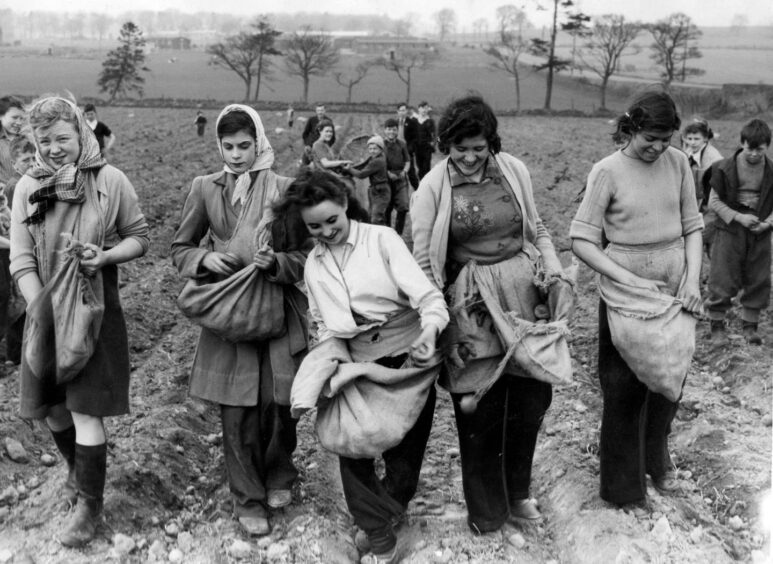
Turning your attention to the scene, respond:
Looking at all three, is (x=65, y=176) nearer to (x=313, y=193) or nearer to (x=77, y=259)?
(x=77, y=259)

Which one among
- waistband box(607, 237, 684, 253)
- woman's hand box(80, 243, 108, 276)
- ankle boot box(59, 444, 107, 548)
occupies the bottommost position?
ankle boot box(59, 444, 107, 548)

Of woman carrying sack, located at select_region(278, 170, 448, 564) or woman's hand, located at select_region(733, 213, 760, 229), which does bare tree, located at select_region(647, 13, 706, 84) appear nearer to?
woman's hand, located at select_region(733, 213, 760, 229)

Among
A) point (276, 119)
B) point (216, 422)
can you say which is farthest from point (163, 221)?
point (276, 119)

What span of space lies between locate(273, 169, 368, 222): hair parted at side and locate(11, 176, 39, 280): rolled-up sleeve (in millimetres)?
1015

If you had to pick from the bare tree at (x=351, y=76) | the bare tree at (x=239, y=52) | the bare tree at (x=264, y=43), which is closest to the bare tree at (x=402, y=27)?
the bare tree at (x=351, y=76)

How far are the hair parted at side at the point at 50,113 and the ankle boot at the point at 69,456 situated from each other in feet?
4.20

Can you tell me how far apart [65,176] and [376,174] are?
19.3ft

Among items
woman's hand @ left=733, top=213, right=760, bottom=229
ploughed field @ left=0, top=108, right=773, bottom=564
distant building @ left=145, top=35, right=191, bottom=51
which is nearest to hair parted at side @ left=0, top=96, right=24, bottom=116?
ploughed field @ left=0, top=108, right=773, bottom=564

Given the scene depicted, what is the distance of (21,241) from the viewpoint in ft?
11.5

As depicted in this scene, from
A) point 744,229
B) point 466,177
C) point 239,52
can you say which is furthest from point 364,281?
point 239,52

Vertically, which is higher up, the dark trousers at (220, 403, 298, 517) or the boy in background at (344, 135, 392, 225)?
the boy in background at (344, 135, 392, 225)

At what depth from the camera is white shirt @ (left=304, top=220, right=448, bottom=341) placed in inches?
129

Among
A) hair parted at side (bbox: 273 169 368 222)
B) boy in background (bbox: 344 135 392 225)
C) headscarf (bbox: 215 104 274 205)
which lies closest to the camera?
hair parted at side (bbox: 273 169 368 222)

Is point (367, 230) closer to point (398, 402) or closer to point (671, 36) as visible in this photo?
point (398, 402)
